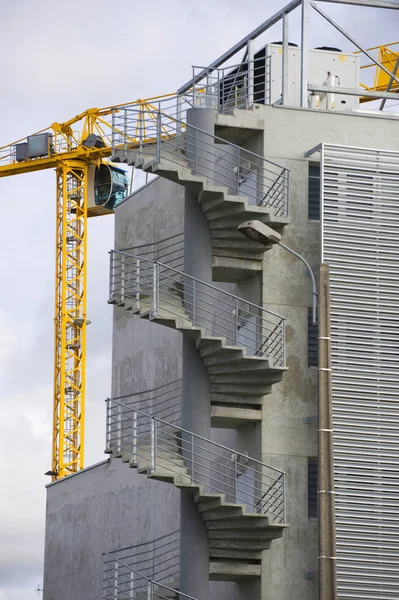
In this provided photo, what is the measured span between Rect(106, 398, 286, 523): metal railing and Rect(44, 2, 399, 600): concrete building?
0.07 m

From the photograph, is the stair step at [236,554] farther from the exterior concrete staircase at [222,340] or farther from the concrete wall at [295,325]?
the exterior concrete staircase at [222,340]

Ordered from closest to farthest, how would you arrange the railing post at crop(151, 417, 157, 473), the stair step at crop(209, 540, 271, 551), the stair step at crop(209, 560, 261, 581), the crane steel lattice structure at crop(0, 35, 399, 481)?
the railing post at crop(151, 417, 157, 473) < the stair step at crop(209, 540, 271, 551) < the stair step at crop(209, 560, 261, 581) < the crane steel lattice structure at crop(0, 35, 399, 481)

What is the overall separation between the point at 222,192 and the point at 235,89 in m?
4.87

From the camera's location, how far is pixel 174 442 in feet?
142

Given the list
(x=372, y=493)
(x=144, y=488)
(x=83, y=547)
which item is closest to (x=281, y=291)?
(x=372, y=493)

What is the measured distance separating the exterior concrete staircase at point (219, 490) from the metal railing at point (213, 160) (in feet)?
20.5

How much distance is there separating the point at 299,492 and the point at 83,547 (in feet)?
58.6

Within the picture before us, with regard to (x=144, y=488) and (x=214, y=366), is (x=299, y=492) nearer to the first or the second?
(x=214, y=366)

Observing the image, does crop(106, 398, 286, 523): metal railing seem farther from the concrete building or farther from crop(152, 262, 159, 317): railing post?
crop(152, 262, 159, 317): railing post

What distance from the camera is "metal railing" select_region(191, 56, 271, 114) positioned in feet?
151

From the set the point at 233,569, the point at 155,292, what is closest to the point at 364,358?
the point at 155,292

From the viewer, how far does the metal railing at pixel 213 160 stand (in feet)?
144

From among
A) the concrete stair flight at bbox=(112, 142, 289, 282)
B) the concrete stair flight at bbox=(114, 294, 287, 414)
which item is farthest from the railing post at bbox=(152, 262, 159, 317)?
the concrete stair flight at bbox=(112, 142, 289, 282)

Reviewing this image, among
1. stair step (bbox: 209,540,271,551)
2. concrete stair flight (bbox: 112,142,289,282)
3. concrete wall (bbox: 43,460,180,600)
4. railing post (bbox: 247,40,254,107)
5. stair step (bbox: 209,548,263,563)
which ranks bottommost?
concrete wall (bbox: 43,460,180,600)
